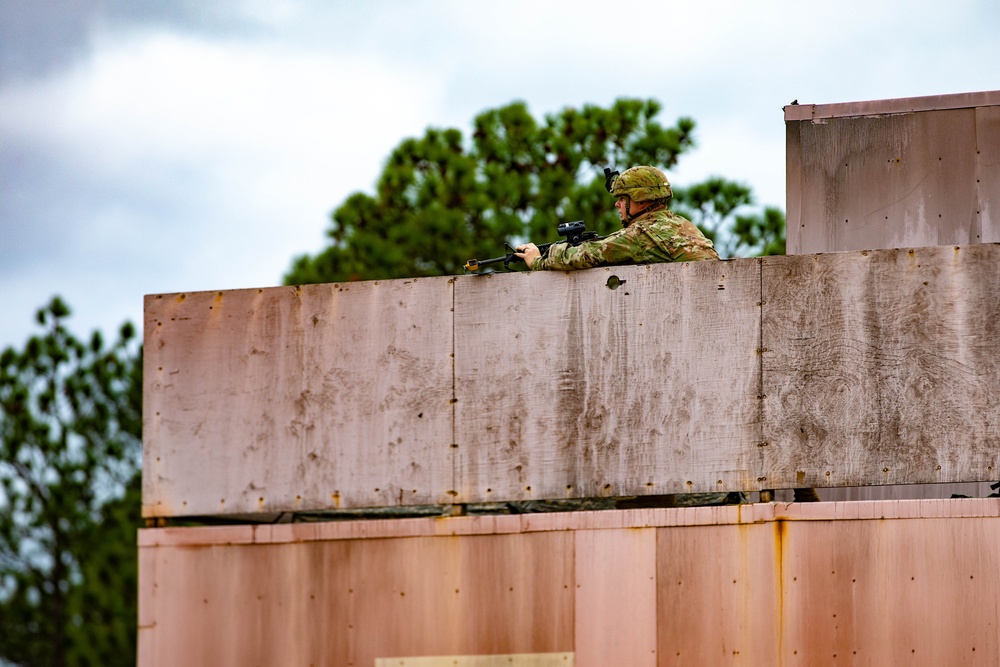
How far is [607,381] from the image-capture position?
11086 mm

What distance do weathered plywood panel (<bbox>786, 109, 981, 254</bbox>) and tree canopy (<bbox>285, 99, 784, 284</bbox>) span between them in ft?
32.1

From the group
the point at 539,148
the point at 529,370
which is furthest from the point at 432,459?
the point at 539,148

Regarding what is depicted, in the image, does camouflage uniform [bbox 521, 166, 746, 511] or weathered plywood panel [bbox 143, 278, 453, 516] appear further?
weathered plywood panel [bbox 143, 278, 453, 516]

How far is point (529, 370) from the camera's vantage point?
11.2 meters

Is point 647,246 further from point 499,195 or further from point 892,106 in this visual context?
point 499,195

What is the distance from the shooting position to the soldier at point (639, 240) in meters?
11.3

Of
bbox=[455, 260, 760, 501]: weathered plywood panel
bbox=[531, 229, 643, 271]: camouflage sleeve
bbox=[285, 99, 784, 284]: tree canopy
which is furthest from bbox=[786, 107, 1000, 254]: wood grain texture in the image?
bbox=[285, 99, 784, 284]: tree canopy

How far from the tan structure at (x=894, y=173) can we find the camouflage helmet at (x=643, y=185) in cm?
165

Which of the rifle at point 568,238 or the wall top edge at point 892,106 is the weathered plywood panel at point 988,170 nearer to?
the wall top edge at point 892,106

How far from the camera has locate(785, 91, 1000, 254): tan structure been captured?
12578mm

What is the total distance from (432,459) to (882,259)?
3.26 meters

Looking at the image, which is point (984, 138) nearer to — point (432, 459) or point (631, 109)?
point (432, 459)

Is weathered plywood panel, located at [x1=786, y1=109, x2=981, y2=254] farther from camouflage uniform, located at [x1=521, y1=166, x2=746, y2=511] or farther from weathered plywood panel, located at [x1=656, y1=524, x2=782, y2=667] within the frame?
weathered plywood panel, located at [x1=656, y1=524, x2=782, y2=667]

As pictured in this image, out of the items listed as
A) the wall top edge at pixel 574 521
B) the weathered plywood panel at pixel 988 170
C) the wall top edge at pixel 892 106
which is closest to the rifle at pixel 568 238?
the wall top edge at pixel 574 521
